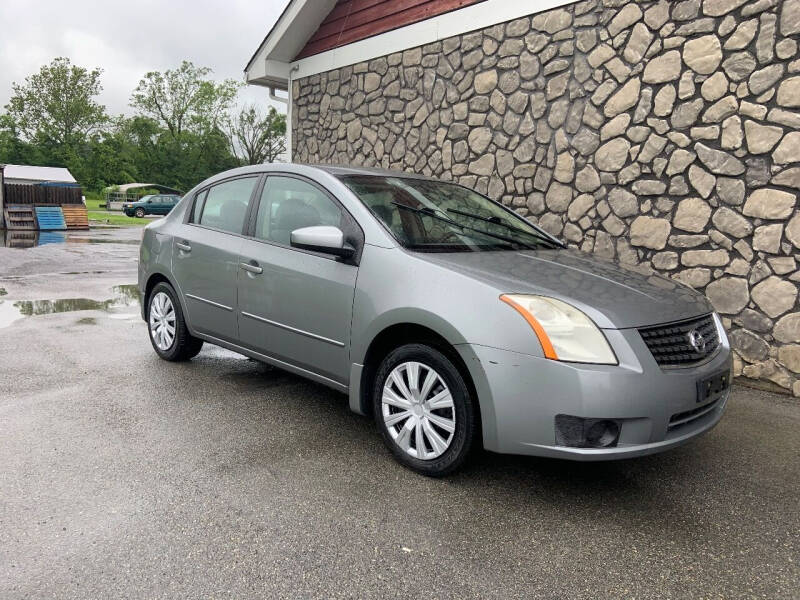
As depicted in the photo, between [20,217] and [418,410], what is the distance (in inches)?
914

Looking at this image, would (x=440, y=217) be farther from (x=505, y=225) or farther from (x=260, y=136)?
(x=260, y=136)

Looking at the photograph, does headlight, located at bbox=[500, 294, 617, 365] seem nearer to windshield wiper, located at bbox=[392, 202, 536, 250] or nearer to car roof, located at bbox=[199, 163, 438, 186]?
windshield wiper, located at bbox=[392, 202, 536, 250]

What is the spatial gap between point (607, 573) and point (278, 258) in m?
2.57

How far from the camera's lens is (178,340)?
504 cm

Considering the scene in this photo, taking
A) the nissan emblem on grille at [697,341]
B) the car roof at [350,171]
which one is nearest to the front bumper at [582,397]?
the nissan emblem on grille at [697,341]

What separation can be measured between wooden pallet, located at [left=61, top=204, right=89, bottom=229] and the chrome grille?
80.5ft

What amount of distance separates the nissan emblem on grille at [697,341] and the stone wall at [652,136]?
2413mm

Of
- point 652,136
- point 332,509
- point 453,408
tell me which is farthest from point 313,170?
point 652,136

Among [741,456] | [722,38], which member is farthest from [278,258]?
[722,38]

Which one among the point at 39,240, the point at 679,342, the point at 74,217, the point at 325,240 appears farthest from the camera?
the point at 74,217

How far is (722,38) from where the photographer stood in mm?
5285

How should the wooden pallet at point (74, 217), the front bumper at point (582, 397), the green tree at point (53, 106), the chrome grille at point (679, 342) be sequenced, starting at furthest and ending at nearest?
the green tree at point (53, 106)
the wooden pallet at point (74, 217)
the chrome grille at point (679, 342)
the front bumper at point (582, 397)

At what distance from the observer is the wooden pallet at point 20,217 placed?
70.9ft

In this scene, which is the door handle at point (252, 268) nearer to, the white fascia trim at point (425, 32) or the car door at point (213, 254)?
the car door at point (213, 254)
